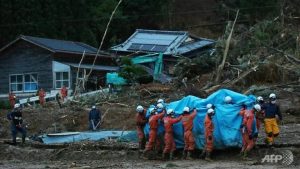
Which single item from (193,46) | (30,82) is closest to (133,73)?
→ (30,82)

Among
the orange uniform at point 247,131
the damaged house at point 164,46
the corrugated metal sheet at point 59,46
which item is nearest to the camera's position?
the orange uniform at point 247,131

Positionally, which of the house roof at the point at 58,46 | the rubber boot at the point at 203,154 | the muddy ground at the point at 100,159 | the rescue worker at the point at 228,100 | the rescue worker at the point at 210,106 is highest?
the house roof at the point at 58,46

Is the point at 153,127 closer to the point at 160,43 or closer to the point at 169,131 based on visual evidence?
the point at 169,131

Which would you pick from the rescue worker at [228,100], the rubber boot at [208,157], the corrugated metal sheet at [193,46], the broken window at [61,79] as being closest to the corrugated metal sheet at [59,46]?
the broken window at [61,79]

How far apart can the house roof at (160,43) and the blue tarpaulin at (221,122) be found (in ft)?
86.8

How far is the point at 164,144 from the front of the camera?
20266 millimetres

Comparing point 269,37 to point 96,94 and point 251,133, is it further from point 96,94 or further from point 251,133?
point 251,133

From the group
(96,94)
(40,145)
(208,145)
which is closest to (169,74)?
(96,94)

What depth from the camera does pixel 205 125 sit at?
1897 centimetres

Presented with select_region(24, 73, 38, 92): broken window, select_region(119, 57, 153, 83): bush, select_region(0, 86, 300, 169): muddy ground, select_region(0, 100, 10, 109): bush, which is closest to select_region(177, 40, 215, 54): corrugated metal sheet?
select_region(119, 57, 153, 83): bush

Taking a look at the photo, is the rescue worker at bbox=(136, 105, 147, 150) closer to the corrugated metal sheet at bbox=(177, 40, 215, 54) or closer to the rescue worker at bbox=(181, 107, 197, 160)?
the rescue worker at bbox=(181, 107, 197, 160)

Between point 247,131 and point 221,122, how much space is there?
1.40m

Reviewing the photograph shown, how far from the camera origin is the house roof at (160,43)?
47.9 meters

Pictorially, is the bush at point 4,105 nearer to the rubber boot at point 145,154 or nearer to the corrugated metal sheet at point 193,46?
the corrugated metal sheet at point 193,46
